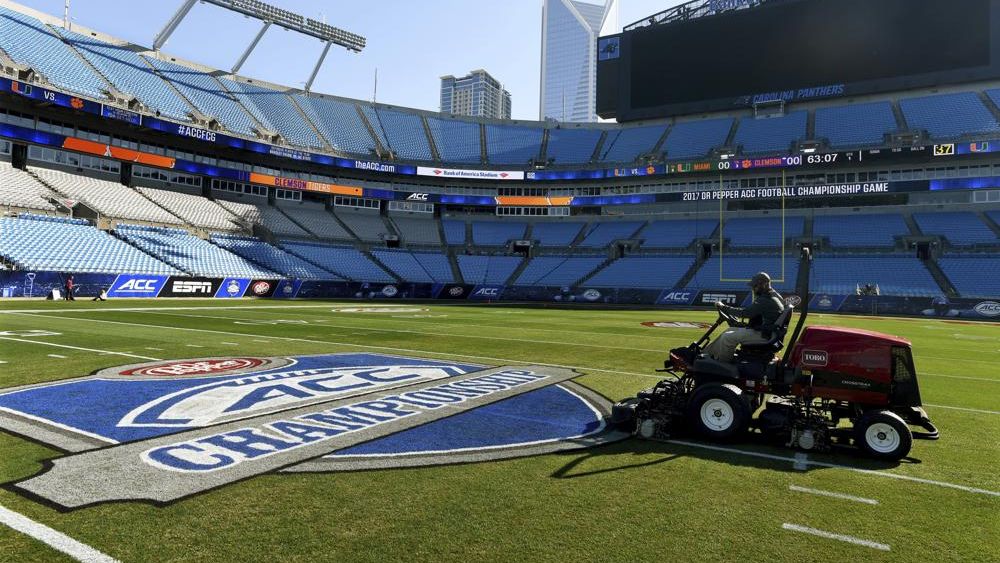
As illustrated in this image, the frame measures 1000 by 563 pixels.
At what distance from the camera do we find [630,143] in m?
67.1

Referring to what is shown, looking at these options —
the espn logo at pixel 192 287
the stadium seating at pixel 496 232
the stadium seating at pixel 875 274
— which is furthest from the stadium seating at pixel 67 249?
the stadium seating at pixel 875 274

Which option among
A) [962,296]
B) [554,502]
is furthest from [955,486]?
[962,296]

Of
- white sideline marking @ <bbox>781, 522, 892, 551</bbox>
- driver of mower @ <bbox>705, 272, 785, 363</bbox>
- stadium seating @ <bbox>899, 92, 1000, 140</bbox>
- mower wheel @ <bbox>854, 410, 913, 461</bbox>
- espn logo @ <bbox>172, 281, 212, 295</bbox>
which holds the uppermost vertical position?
stadium seating @ <bbox>899, 92, 1000, 140</bbox>

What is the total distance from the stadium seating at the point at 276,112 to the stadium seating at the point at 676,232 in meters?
40.2

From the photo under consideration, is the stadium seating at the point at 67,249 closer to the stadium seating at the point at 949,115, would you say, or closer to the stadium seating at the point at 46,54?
the stadium seating at the point at 46,54

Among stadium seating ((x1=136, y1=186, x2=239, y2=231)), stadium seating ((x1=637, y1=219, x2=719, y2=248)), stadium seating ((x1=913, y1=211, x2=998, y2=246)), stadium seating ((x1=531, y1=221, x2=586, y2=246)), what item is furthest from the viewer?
stadium seating ((x1=531, y1=221, x2=586, y2=246))

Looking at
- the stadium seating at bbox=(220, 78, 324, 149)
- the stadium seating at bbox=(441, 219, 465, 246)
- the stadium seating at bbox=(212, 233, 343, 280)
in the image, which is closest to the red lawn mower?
the stadium seating at bbox=(212, 233, 343, 280)

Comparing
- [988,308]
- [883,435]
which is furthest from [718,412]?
[988,308]

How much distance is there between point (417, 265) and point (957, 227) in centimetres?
5252

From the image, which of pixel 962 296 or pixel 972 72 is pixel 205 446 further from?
pixel 972 72

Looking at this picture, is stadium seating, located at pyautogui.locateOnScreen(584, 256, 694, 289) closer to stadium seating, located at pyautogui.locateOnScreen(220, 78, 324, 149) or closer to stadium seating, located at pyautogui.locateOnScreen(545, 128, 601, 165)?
stadium seating, located at pyautogui.locateOnScreen(545, 128, 601, 165)

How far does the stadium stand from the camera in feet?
14.6

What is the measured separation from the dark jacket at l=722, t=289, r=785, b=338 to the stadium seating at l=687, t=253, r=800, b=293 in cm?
4317

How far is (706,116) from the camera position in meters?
65.0
